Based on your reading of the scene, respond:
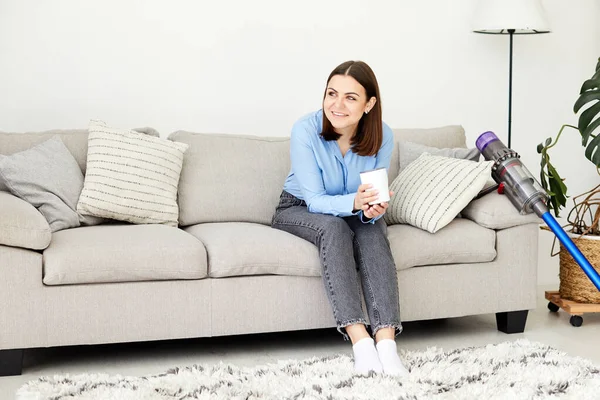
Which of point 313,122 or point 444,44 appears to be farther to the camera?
point 444,44

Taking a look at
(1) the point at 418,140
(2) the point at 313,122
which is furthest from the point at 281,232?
(1) the point at 418,140

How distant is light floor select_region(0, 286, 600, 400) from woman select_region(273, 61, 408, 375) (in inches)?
14.6

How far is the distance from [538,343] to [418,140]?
3.61 ft

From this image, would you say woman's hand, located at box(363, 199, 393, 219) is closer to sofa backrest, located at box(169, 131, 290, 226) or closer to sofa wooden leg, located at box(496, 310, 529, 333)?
sofa backrest, located at box(169, 131, 290, 226)

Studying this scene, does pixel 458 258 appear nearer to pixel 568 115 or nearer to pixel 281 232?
pixel 281 232

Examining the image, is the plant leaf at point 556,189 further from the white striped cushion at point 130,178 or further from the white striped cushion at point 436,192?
the white striped cushion at point 130,178

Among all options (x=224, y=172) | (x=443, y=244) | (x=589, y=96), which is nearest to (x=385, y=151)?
(x=443, y=244)

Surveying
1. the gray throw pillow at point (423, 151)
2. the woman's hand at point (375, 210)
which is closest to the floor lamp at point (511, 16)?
the gray throw pillow at point (423, 151)

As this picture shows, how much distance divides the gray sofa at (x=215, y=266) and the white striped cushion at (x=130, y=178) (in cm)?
9

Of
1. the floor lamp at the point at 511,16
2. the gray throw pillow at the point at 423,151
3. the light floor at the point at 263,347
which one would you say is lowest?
the light floor at the point at 263,347

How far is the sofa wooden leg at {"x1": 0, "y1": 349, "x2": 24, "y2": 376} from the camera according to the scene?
2566 mm

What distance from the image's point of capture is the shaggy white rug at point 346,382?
2299mm

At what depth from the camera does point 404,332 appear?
3.25 meters

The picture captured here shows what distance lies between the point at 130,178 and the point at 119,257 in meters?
0.53
